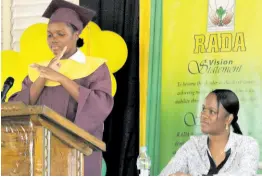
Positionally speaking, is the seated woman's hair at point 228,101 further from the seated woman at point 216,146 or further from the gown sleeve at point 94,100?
the gown sleeve at point 94,100

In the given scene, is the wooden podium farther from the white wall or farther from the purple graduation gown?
the white wall

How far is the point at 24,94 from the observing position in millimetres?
4457

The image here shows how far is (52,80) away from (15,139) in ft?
6.67

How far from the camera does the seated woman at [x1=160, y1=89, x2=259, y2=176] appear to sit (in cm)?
404

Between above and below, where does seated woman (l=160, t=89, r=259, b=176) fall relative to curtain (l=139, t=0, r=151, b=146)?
below

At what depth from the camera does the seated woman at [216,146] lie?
4.04 metres

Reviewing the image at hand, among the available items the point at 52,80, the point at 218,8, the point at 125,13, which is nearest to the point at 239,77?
the point at 218,8

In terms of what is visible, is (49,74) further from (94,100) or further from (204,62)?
(204,62)

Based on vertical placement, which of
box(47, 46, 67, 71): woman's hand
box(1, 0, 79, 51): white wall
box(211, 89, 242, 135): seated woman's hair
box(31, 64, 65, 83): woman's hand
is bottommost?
box(211, 89, 242, 135): seated woman's hair

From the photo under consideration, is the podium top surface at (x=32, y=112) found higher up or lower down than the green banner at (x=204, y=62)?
lower down

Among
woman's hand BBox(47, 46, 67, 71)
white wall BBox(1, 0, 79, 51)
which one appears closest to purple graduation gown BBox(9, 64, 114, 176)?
woman's hand BBox(47, 46, 67, 71)

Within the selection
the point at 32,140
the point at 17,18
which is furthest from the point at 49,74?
the point at 32,140

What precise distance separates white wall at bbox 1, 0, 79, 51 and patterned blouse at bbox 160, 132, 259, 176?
→ 6.01 ft

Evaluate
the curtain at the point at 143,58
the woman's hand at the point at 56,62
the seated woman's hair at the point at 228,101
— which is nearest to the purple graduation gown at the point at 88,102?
the woman's hand at the point at 56,62
